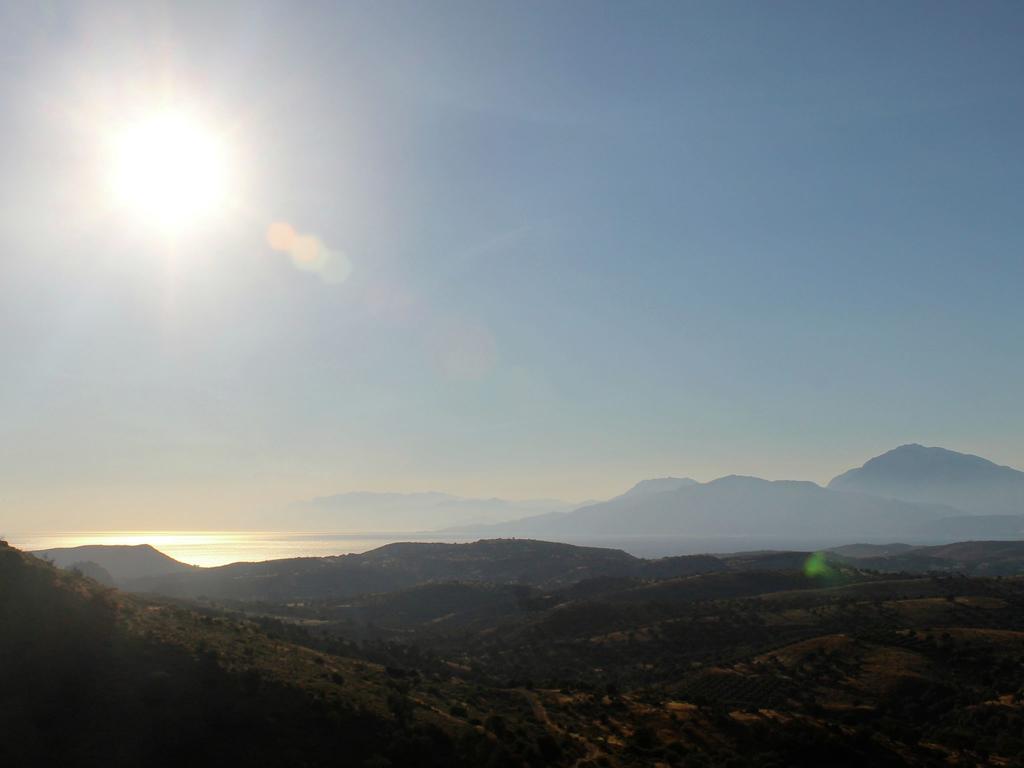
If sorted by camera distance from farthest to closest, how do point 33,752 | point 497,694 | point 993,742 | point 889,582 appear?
1. point 889,582
2. point 497,694
3. point 993,742
4. point 33,752

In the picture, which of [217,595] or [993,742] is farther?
[217,595]

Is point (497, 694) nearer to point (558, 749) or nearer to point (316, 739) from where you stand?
point (558, 749)

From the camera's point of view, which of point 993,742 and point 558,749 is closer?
point 558,749

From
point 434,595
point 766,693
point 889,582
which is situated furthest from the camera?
point 434,595

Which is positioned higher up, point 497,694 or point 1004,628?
point 497,694

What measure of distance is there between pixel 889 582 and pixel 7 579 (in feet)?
400

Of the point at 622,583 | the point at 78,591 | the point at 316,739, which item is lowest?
the point at 622,583

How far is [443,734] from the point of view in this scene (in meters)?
29.8

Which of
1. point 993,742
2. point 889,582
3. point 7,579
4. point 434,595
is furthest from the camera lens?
point 434,595

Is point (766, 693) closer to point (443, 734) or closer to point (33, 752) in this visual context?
point (443, 734)

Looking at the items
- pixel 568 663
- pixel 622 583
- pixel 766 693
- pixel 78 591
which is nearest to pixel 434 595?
pixel 622 583

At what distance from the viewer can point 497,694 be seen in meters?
43.2

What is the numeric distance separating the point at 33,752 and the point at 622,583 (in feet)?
459

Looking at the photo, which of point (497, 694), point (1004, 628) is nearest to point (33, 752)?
point (497, 694)
